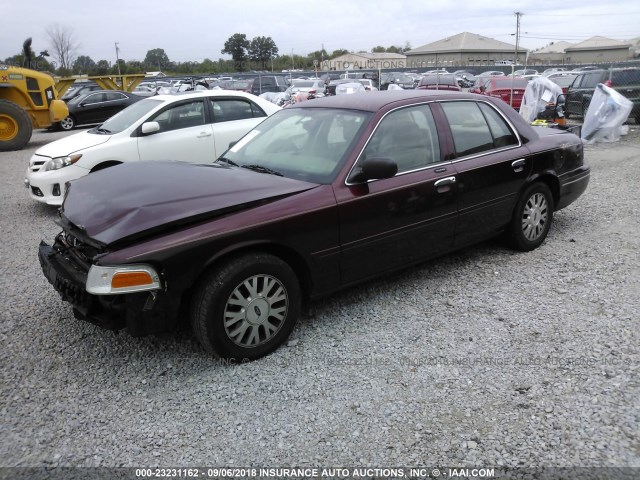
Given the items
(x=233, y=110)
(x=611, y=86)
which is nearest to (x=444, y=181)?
(x=233, y=110)

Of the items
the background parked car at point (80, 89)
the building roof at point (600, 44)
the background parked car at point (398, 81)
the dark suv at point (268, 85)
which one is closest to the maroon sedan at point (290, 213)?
the background parked car at point (80, 89)

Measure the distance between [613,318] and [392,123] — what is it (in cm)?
220

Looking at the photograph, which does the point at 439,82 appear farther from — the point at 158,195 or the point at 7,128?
the point at 158,195

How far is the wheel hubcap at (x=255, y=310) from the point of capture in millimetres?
3223

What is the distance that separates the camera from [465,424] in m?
2.77

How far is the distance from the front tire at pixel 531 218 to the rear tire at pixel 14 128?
1298 cm

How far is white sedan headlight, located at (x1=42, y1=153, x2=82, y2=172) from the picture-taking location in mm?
6832

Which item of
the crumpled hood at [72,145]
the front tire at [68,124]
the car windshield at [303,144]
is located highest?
the car windshield at [303,144]

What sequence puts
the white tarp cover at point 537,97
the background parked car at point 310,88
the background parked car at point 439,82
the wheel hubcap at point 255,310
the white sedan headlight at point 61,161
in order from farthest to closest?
the background parked car at point 310,88 < the background parked car at point 439,82 < the white tarp cover at point 537,97 < the white sedan headlight at point 61,161 < the wheel hubcap at point 255,310

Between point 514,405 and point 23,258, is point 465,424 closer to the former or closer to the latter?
point 514,405

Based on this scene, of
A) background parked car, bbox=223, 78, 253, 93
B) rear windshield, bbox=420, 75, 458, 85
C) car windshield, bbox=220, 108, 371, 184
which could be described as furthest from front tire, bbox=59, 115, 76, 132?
car windshield, bbox=220, 108, 371, 184

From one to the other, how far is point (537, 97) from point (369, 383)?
13.5 meters

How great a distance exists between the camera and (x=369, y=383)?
3141 mm

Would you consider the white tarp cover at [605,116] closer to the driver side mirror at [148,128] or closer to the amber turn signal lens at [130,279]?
the driver side mirror at [148,128]
